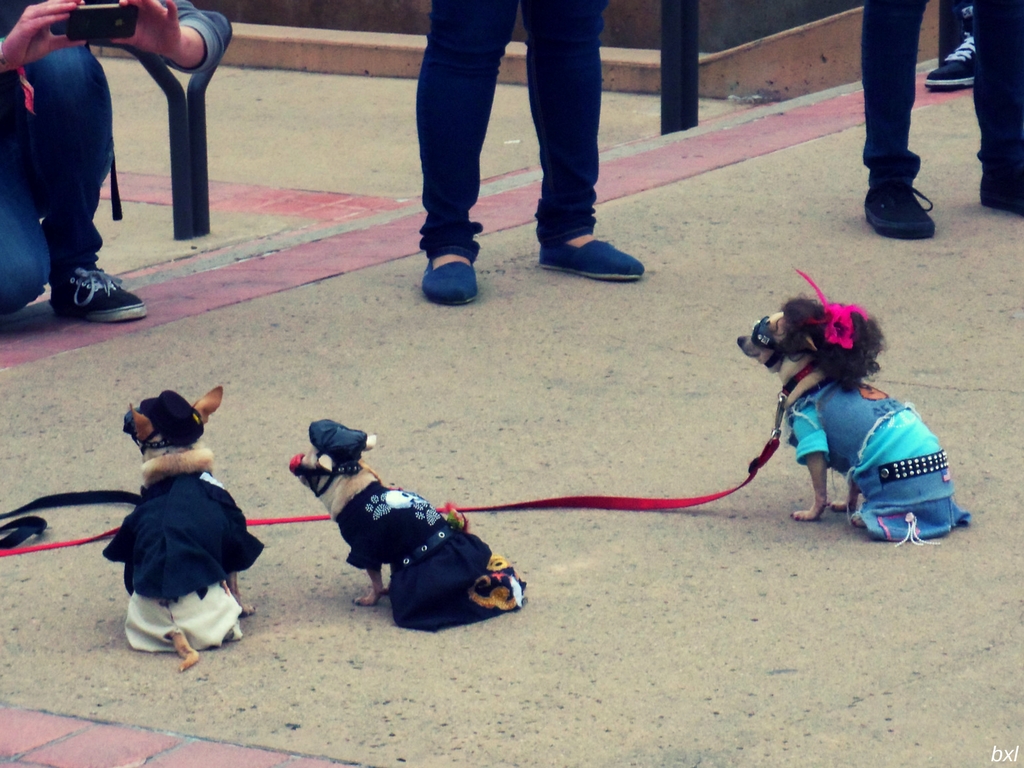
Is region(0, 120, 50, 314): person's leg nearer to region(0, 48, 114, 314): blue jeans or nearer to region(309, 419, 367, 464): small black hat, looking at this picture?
region(0, 48, 114, 314): blue jeans

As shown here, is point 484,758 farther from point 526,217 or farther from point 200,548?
point 526,217

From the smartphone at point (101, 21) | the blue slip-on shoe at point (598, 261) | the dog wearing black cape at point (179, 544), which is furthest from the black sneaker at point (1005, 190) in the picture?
the dog wearing black cape at point (179, 544)

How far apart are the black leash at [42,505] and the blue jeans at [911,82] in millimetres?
2834

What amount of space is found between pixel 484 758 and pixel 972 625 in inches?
35.4

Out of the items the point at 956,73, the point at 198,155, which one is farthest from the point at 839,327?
the point at 956,73

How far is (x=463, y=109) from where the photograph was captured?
178 inches

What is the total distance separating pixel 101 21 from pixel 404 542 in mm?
1816

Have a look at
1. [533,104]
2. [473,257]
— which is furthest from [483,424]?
[533,104]

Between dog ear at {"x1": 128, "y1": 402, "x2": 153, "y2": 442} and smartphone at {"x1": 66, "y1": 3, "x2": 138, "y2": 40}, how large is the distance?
1534mm

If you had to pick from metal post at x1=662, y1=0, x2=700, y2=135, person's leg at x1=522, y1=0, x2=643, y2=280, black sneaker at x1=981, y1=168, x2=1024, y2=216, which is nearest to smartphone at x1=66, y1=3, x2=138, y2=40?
person's leg at x1=522, y1=0, x2=643, y2=280

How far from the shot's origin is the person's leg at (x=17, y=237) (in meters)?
4.34

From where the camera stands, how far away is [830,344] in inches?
117

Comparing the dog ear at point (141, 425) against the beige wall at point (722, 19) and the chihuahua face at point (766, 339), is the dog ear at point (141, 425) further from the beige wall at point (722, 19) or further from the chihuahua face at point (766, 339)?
the beige wall at point (722, 19)

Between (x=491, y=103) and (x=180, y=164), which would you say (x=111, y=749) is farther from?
(x=180, y=164)
